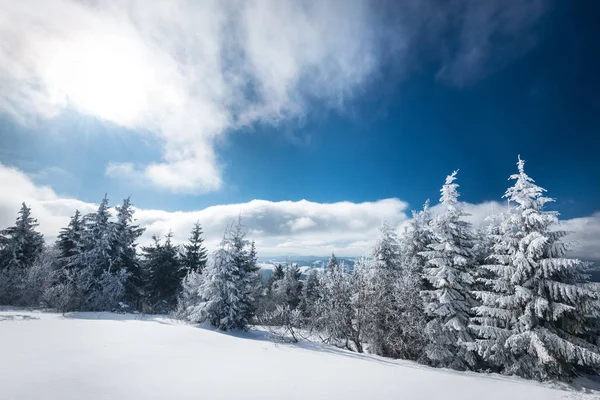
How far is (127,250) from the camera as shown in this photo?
33562 mm

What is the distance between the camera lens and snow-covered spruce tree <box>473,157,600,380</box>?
1571 centimetres

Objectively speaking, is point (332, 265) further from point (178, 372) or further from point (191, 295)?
point (178, 372)

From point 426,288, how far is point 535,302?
7.50m

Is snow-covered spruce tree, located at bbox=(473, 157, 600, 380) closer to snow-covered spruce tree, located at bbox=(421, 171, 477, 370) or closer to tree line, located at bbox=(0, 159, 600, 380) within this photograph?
tree line, located at bbox=(0, 159, 600, 380)

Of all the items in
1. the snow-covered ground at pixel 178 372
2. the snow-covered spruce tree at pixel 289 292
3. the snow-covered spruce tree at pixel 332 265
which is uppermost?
the snow-covered spruce tree at pixel 332 265

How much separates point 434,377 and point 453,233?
13.0 m

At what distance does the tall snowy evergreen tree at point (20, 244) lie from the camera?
31983 millimetres

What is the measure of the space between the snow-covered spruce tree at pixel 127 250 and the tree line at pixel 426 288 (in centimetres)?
15

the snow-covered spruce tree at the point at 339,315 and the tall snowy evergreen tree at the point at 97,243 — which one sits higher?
the tall snowy evergreen tree at the point at 97,243

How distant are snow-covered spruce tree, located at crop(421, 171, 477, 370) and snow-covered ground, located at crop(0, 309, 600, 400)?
8.90m

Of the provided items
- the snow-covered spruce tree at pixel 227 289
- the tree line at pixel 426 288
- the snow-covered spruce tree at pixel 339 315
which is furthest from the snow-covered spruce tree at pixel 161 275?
the snow-covered spruce tree at pixel 339 315

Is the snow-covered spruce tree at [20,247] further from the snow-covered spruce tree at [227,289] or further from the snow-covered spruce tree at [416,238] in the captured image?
the snow-covered spruce tree at [416,238]

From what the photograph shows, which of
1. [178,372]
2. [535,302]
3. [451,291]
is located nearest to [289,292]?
[451,291]

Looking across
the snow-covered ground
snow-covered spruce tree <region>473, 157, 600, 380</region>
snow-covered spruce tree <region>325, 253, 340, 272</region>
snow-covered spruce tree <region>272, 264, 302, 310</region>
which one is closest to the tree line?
snow-covered spruce tree <region>473, 157, 600, 380</region>
